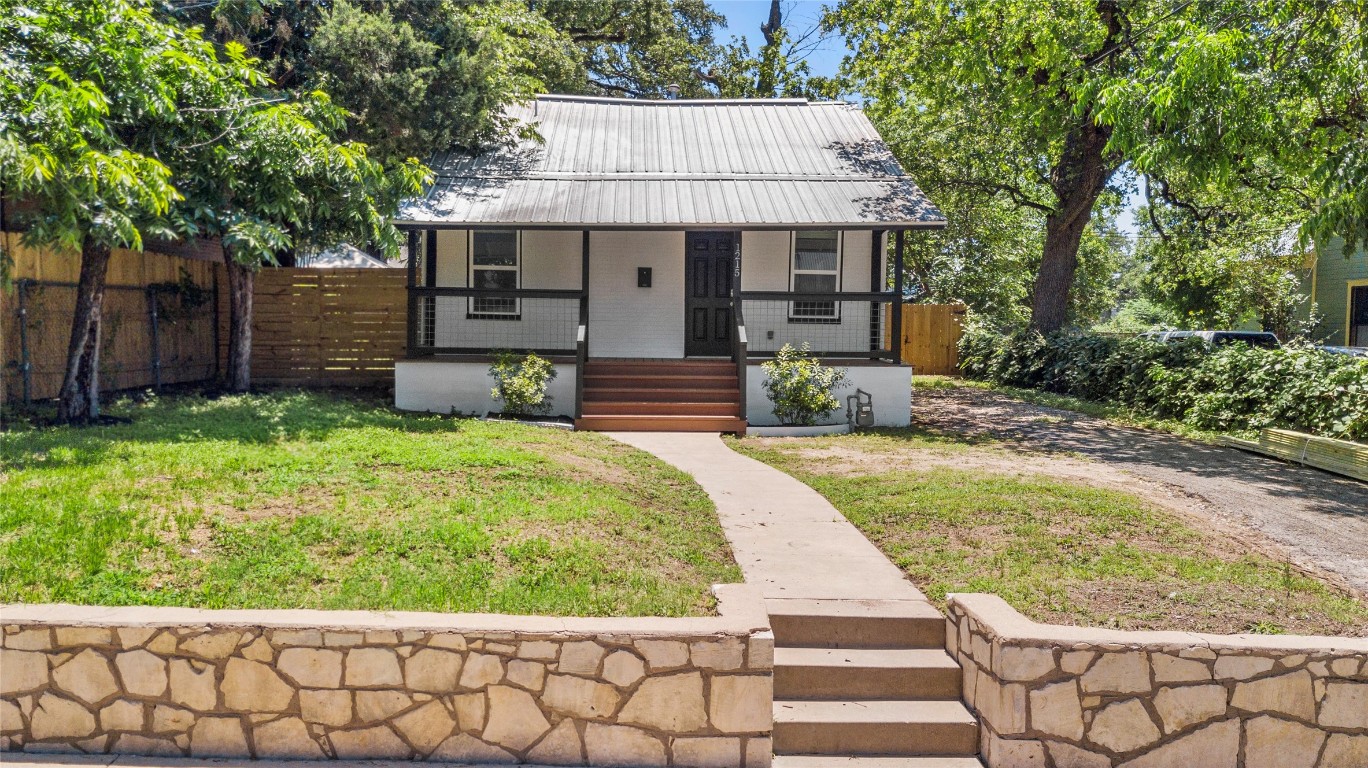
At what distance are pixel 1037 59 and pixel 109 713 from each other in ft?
48.1

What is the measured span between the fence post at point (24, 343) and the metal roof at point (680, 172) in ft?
14.9

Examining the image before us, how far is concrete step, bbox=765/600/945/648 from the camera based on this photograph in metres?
4.92

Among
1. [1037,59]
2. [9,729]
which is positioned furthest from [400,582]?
[1037,59]

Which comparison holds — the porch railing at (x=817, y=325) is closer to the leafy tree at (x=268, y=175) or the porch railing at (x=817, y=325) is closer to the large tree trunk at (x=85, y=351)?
the leafy tree at (x=268, y=175)

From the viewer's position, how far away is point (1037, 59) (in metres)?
14.5

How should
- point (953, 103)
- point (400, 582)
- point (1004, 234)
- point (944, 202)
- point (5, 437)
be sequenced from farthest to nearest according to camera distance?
1. point (1004, 234)
2. point (944, 202)
3. point (953, 103)
4. point (5, 437)
5. point (400, 582)

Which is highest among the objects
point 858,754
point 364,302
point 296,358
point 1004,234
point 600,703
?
point 1004,234

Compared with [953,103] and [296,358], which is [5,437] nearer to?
[296,358]

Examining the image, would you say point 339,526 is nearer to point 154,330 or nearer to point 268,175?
point 268,175

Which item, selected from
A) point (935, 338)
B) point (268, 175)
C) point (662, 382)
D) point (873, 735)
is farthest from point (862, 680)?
point (935, 338)

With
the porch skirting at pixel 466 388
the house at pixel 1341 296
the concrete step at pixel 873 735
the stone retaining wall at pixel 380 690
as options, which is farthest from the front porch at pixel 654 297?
the house at pixel 1341 296

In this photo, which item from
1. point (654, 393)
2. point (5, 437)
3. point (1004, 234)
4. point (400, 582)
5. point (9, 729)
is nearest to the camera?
point (9, 729)

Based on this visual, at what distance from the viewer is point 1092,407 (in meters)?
15.8

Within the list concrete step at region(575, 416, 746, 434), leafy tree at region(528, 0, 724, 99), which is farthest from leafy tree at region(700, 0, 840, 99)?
concrete step at region(575, 416, 746, 434)
